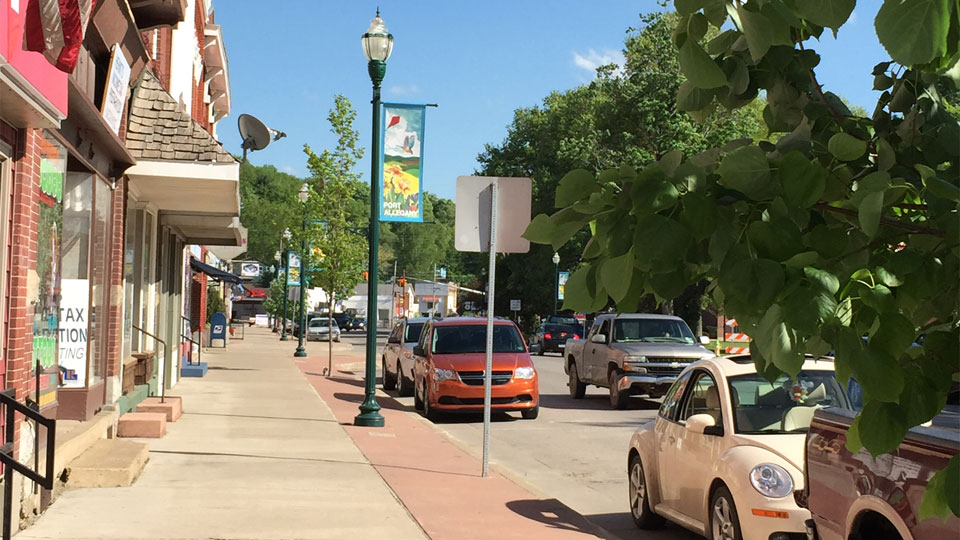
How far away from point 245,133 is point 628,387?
27.8 feet

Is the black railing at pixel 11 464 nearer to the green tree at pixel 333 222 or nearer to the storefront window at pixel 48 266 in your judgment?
the storefront window at pixel 48 266

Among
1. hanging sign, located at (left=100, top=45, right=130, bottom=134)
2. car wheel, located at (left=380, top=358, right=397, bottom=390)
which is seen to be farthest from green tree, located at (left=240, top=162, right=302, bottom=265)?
hanging sign, located at (left=100, top=45, right=130, bottom=134)

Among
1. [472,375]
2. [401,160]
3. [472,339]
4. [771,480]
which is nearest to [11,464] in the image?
[771,480]

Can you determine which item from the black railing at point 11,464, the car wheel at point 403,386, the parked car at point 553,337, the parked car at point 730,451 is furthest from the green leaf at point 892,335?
the parked car at point 553,337

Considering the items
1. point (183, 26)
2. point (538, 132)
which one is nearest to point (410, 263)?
point (538, 132)

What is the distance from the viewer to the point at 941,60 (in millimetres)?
2195

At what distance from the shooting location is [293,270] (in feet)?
188

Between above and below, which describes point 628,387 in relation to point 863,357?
below

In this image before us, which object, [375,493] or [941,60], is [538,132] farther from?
[941,60]

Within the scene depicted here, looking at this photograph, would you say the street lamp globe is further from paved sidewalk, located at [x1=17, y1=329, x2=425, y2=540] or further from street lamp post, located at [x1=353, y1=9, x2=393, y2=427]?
paved sidewalk, located at [x1=17, y1=329, x2=425, y2=540]

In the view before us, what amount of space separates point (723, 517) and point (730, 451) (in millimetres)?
454

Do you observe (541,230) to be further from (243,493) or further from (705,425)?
(243,493)

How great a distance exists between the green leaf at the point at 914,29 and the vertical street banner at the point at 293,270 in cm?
5362

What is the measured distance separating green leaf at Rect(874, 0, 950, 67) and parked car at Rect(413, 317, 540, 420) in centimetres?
1698
